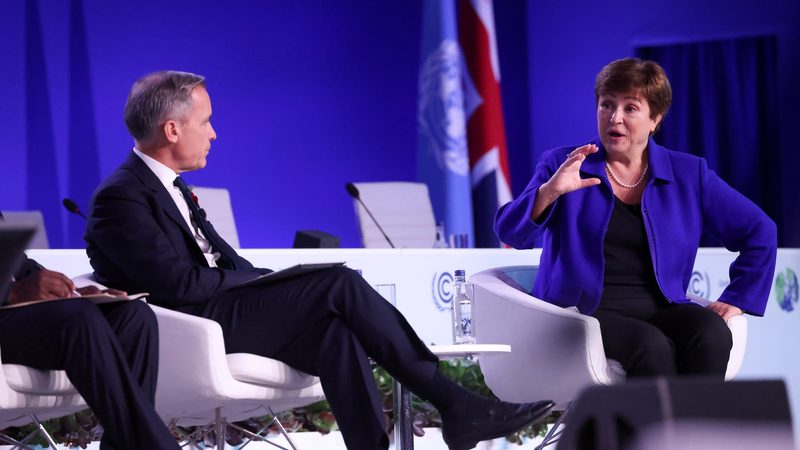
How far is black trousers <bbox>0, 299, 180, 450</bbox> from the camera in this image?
2.35m

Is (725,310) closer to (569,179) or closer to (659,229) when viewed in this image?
(659,229)

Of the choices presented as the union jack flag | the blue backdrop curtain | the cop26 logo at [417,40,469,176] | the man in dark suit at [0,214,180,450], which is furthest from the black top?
the blue backdrop curtain

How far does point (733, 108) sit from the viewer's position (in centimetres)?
829

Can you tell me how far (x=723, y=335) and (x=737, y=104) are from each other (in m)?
5.83

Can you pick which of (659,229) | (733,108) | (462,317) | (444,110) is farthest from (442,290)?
(733,108)

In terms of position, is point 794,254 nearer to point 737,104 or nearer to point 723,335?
point 723,335

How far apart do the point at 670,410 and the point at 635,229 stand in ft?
7.15

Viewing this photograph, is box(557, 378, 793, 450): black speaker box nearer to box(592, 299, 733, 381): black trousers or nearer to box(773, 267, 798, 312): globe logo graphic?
box(592, 299, 733, 381): black trousers

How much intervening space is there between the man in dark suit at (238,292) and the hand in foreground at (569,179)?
1.79 ft

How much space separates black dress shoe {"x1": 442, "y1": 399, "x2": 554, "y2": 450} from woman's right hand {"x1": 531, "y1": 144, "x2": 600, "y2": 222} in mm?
583

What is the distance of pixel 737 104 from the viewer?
8.29m

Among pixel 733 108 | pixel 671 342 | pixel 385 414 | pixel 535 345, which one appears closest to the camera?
pixel 671 342

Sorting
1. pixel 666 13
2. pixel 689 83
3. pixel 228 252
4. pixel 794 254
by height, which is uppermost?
pixel 666 13

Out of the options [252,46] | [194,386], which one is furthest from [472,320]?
[252,46]
